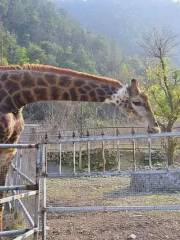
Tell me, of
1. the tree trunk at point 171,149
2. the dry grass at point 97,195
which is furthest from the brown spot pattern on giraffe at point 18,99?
the tree trunk at point 171,149

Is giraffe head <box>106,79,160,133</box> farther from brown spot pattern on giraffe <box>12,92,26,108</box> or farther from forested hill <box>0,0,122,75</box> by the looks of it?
forested hill <box>0,0,122,75</box>

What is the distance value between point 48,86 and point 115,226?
175cm

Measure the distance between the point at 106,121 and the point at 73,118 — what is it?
17.5ft

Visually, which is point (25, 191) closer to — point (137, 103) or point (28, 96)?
point (28, 96)

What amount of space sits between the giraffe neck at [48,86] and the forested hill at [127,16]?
231 ft

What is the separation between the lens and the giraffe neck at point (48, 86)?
5.44 meters

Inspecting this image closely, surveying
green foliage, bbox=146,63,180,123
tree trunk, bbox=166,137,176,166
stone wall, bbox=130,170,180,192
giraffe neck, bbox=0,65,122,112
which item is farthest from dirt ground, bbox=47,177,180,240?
green foliage, bbox=146,63,180,123

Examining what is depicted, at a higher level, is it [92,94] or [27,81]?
[27,81]

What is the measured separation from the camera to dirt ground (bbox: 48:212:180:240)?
214 inches

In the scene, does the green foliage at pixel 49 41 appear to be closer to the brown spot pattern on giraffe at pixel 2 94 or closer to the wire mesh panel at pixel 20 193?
the wire mesh panel at pixel 20 193

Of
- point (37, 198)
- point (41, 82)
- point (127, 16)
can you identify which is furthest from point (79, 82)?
point (127, 16)

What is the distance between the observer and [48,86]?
18.1 feet

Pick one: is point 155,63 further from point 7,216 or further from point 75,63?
point 75,63

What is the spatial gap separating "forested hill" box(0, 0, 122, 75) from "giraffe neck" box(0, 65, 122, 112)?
27979 millimetres
